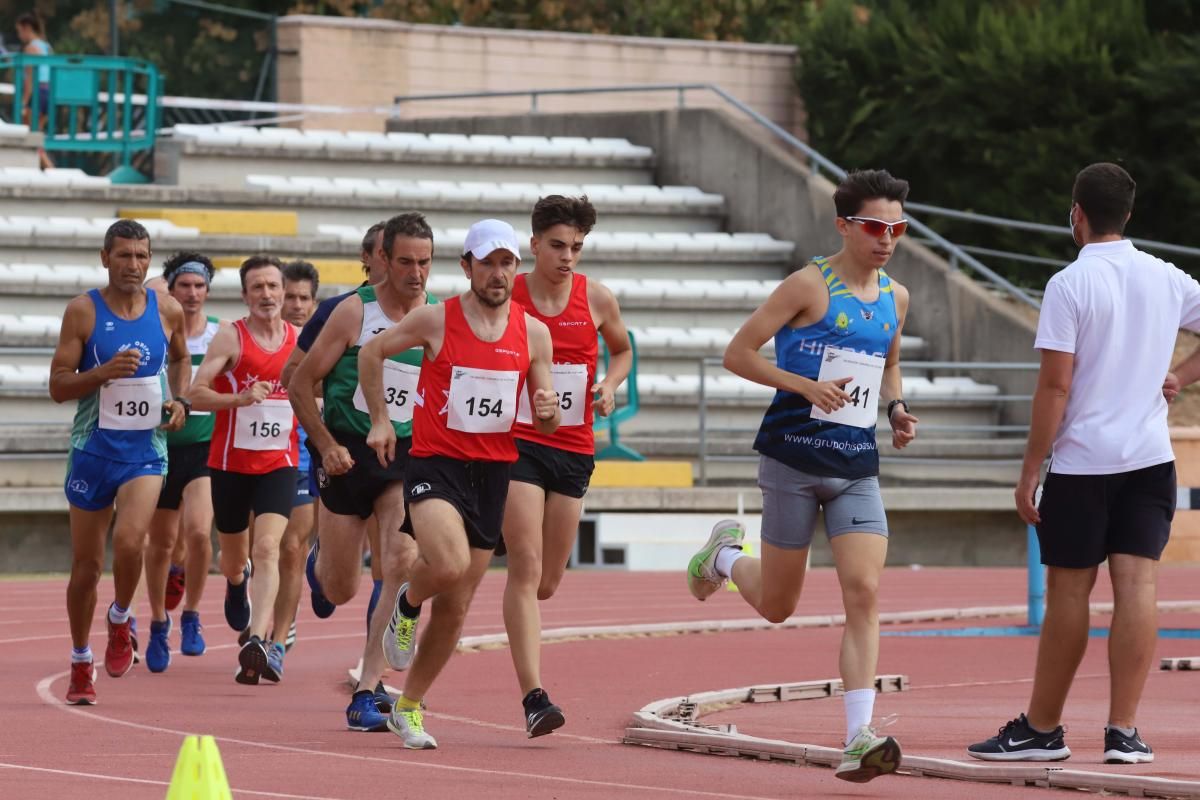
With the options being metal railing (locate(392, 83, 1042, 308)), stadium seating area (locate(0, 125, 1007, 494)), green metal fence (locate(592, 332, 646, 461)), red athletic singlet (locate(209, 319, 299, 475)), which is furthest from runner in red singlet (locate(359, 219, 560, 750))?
metal railing (locate(392, 83, 1042, 308))

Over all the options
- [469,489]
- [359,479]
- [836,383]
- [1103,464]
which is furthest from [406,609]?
[1103,464]

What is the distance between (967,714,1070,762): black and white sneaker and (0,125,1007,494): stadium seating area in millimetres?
13231

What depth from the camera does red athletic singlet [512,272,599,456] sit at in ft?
32.9

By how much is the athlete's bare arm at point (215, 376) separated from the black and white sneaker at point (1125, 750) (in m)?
5.35

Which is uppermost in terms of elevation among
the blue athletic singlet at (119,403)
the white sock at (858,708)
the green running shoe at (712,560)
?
the blue athletic singlet at (119,403)

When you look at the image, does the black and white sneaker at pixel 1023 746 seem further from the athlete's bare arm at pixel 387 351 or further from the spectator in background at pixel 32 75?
the spectator in background at pixel 32 75

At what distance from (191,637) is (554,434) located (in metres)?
4.33

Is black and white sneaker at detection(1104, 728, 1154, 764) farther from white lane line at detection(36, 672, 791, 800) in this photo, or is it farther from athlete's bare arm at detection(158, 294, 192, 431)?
athlete's bare arm at detection(158, 294, 192, 431)

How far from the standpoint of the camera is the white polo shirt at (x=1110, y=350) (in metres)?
8.45

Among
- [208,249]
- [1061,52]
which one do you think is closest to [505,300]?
[208,249]

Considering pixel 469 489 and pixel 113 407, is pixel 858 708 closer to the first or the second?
pixel 469 489

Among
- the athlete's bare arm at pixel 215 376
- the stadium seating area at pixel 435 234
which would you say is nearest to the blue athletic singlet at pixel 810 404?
the athlete's bare arm at pixel 215 376

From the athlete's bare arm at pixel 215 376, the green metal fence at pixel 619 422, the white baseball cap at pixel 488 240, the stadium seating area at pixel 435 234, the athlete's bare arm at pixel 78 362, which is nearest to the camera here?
the white baseball cap at pixel 488 240

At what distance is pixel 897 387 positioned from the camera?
30.5ft
